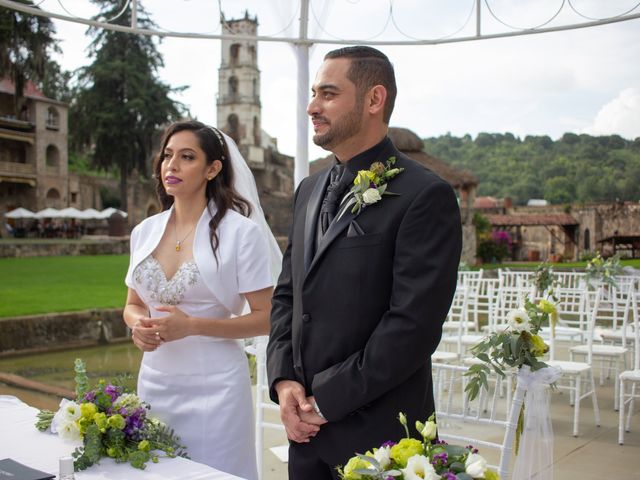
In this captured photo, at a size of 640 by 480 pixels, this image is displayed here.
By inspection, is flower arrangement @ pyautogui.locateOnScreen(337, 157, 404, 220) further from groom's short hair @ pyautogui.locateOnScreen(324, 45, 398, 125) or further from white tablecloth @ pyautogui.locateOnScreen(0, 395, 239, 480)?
white tablecloth @ pyautogui.locateOnScreen(0, 395, 239, 480)

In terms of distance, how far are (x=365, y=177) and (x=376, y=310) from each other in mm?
351

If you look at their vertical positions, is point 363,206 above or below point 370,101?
below

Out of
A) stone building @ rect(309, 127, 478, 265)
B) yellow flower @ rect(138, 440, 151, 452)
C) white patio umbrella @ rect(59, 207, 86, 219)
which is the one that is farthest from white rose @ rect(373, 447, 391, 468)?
white patio umbrella @ rect(59, 207, 86, 219)

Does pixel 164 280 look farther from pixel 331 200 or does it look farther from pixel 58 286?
pixel 58 286

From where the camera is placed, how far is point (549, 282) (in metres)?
6.29

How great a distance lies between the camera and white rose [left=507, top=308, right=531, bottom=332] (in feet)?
7.64

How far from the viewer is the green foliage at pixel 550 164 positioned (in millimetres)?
17516

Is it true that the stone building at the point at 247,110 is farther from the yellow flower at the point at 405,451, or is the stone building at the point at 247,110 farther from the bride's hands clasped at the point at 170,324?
the yellow flower at the point at 405,451

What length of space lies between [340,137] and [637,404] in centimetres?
549

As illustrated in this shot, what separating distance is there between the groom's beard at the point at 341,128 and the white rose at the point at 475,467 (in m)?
0.93

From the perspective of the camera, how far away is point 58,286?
14.1 metres

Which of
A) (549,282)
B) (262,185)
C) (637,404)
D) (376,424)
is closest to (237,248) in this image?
(376,424)

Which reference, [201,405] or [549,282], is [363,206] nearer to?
[201,405]

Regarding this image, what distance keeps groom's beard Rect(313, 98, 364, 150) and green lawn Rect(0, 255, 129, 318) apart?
9711 millimetres
